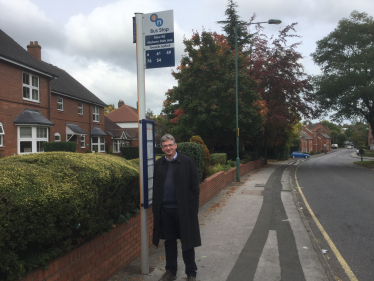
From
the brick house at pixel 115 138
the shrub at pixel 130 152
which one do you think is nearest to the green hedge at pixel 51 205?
the shrub at pixel 130 152

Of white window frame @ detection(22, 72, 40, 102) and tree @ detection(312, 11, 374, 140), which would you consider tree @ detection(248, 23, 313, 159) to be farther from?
white window frame @ detection(22, 72, 40, 102)

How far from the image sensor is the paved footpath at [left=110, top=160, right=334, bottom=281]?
14.7 feet

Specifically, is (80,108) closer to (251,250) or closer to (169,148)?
(251,250)

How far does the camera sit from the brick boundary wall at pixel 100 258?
3.16m

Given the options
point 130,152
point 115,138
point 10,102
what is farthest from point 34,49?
point 115,138

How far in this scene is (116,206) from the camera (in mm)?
4316

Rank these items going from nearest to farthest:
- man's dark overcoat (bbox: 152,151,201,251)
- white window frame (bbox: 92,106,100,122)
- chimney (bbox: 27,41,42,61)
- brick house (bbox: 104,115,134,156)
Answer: man's dark overcoat (bbox: 152,151,201,251) → chimney (bbox: 27,41,42,61) → white window frame (bbox: 92,106,100,122) → brick house (bbox: 104,115,134,156)

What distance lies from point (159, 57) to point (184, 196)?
214 cm

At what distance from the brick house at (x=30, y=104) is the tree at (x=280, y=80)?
16577mm

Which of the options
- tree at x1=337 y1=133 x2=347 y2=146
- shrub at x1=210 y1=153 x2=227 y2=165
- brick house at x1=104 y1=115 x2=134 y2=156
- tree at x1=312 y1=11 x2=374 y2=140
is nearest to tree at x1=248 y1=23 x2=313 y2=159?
tree at x1=312 y1=11 x2=374 y2=140

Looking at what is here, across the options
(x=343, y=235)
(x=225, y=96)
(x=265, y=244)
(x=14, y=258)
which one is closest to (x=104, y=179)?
(x=14, y=258)

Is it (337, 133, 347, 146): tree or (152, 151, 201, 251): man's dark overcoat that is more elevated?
(337, 133, 347, 146): tree

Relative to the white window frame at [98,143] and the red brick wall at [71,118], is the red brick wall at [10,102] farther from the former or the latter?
the white window frame at [98,143]

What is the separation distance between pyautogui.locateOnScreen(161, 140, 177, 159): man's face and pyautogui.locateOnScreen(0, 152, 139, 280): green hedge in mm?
732
